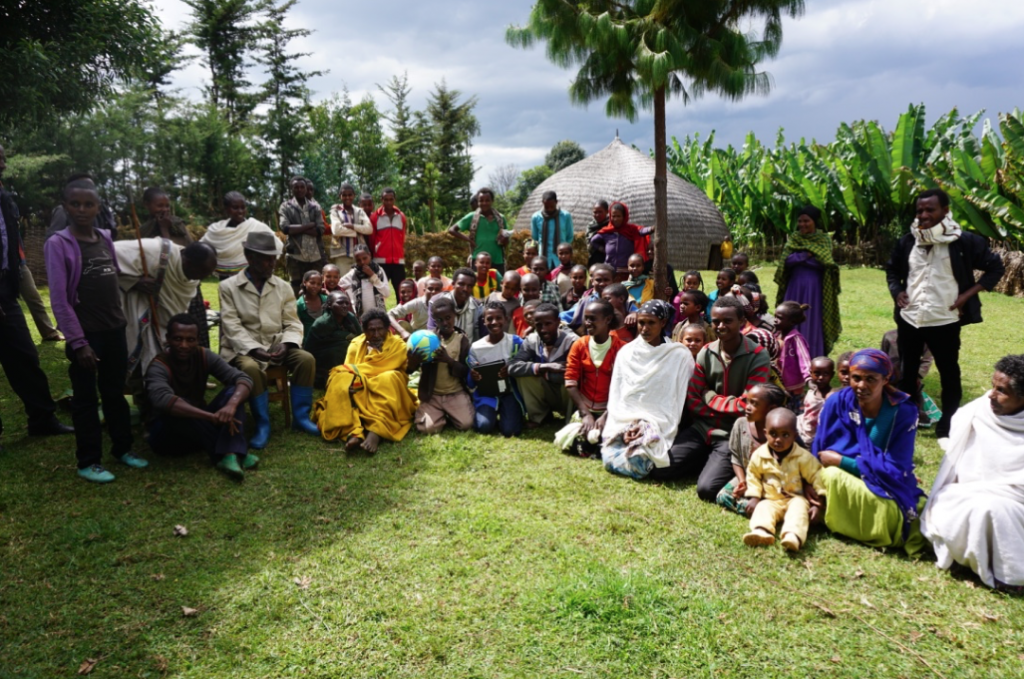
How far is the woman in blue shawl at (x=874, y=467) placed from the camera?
378 cm

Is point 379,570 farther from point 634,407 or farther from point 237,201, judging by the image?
point 237,201

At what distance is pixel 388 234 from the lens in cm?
914

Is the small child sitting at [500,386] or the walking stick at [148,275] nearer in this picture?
the walking stick at [148,275]

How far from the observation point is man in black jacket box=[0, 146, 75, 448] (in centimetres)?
507

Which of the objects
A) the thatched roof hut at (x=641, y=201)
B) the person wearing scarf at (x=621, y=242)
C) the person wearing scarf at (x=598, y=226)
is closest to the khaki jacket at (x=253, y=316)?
the person wearing scarf at (x=598, y=226)

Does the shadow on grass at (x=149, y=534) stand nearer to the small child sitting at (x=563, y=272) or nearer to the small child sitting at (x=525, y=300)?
the small child sitting at (x=525, y=300)

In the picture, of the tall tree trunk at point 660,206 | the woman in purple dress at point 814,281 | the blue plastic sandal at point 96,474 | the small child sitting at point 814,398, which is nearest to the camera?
the blue plastic sandal at point 96,474

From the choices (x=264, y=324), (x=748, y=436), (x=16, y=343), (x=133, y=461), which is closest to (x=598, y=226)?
(x=264, y=324)

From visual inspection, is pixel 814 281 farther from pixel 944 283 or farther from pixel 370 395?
pixel 370 395

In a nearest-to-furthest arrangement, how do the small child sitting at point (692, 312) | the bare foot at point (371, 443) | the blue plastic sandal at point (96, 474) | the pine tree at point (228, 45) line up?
the blue plastic sandal at point (96, 474) < the bare foot at point (371, 443) < the small child sitting at point (692, 312) < the pine tree at point (228, 45)

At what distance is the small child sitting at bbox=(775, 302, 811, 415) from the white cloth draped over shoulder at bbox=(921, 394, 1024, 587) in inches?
68.4

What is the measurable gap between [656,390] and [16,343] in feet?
17.2

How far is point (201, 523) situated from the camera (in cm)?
418

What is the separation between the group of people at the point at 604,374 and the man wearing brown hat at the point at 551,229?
52.8 inches
